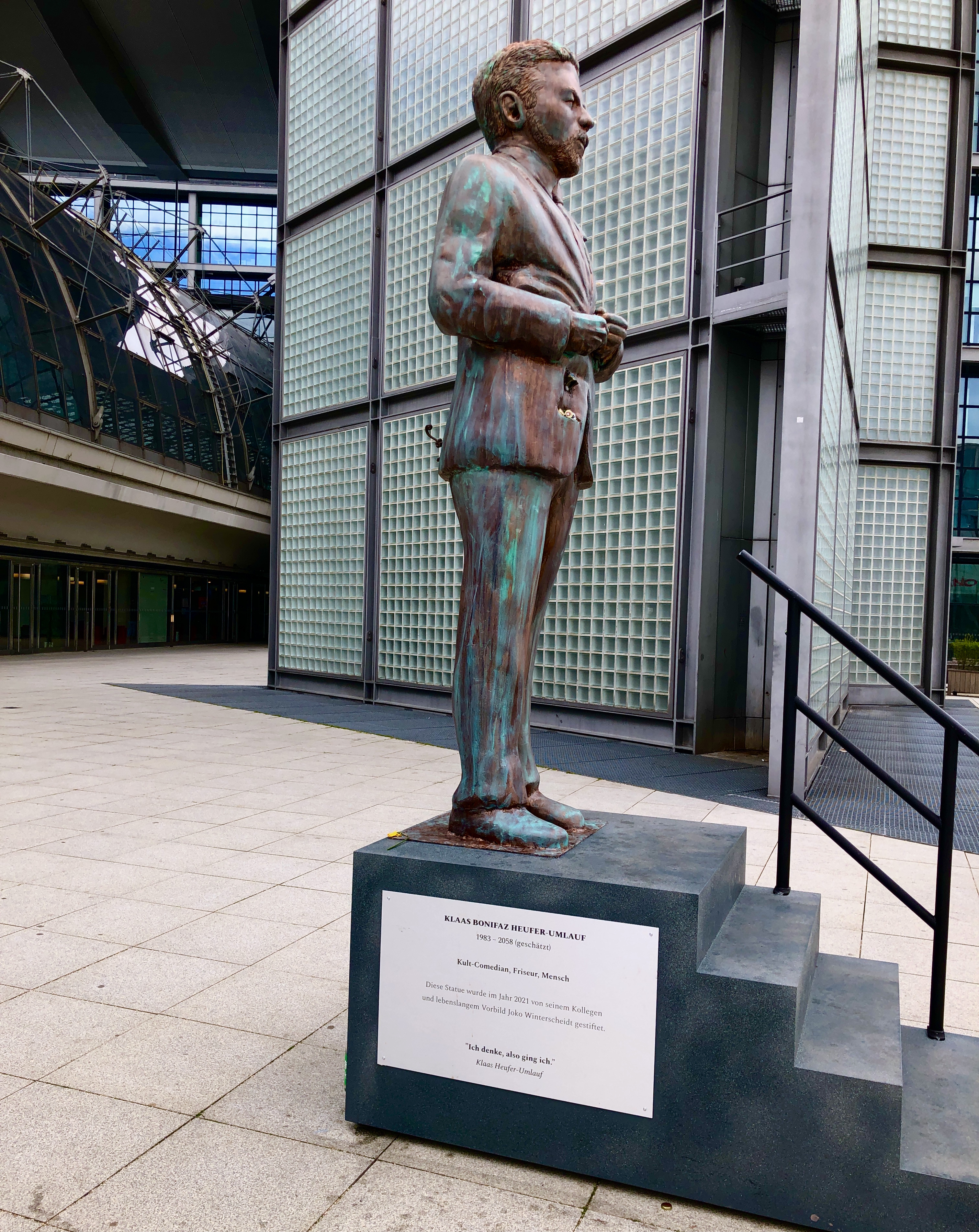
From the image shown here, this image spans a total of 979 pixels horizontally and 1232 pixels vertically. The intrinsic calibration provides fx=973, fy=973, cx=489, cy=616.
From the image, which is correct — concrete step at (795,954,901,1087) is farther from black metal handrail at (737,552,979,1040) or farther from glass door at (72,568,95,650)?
glass door at (72,568,95,650)


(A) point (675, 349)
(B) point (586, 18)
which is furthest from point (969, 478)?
(A) point (675, 349)

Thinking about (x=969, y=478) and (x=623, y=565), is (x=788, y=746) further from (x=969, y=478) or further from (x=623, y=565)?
(x=969, y=478)

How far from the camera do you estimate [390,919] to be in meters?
2.43

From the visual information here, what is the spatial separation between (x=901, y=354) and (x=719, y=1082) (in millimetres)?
15113

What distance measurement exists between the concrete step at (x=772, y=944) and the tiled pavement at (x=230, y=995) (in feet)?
1.72

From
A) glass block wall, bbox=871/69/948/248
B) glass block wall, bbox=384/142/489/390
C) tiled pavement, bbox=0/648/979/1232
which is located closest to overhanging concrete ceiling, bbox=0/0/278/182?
glass block wall, bbox=871/69/948/248

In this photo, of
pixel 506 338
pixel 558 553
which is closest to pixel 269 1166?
pixel 558 553

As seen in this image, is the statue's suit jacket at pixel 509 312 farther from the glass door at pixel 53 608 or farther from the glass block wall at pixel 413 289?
the glass door at pixel 53 608

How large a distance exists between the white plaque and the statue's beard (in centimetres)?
203

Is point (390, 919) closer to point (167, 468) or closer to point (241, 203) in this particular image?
point (167, 468)

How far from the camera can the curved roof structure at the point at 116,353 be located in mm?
21094

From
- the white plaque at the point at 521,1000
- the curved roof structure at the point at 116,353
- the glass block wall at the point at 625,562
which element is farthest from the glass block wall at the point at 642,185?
the curved roof structure at the point at 116,353

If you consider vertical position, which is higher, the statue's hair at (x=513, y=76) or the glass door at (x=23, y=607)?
the statue's hair at (x=513, y=76)

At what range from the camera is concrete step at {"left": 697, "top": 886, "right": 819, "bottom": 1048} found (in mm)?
2161
